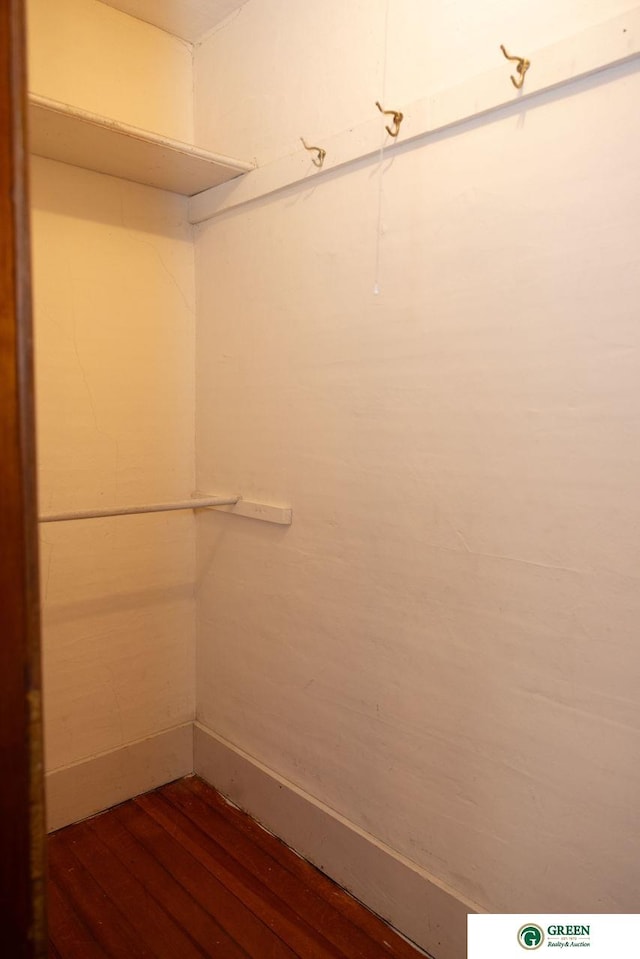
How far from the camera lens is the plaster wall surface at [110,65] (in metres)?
2.01

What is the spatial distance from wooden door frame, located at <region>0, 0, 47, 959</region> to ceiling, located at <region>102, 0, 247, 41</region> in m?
1.93

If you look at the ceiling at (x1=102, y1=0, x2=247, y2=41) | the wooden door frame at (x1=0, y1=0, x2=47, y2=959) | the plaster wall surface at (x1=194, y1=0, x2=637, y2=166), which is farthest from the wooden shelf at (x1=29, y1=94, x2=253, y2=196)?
the wooden door frame at (x1=0, y1=0, x2=47, y2=959)

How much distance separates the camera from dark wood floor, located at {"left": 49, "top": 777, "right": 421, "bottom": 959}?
5.69 feet

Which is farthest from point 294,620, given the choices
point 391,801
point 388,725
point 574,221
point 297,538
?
point 574,221

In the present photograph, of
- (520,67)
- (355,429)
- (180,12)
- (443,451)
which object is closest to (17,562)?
(443,451)

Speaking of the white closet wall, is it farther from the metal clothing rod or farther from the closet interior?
the metal clothing rod

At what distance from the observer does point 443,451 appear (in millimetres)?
1638

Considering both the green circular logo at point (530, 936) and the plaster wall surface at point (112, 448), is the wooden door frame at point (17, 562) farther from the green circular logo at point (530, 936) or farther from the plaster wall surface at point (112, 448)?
the plaster wall surface at point (112, 448)

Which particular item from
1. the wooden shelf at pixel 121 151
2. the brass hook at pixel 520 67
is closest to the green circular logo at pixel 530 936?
the brass hook at pixel 520 67

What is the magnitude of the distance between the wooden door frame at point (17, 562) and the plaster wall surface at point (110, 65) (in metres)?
1.75

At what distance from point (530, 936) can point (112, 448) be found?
6.24 ft

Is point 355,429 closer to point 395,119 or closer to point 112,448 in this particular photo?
point 395,119

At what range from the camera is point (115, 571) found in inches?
91.8

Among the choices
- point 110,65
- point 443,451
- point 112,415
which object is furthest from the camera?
point 112,415
